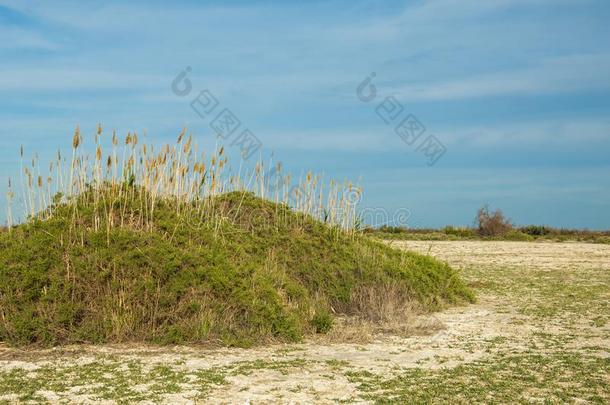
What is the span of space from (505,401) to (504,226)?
1412 inches

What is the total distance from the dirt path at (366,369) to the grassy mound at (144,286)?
46 centimetres

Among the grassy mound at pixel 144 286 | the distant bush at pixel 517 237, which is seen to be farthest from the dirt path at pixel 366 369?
the distant bush at pixel 517 237

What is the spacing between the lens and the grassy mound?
948 centimetres

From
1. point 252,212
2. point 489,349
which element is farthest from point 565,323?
point 252,212

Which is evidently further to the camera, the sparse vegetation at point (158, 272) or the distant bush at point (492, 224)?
the distant bush at point (492, 224)

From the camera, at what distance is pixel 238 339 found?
9.46 metres

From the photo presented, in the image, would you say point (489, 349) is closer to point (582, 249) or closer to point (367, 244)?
point (367, 244)

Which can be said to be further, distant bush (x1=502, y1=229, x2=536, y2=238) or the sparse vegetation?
distant bush (x1=502, y1=229, x2=536, y2=238)

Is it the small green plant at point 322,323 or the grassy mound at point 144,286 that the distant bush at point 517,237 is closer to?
the grassy mound at point 144,286

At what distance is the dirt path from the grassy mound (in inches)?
18.2

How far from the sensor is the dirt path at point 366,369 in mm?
6844

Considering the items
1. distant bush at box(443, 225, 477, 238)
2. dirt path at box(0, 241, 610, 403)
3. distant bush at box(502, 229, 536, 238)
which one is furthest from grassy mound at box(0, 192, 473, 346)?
distant bush at box(443, 225, 477, 238)

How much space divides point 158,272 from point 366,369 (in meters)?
3.41

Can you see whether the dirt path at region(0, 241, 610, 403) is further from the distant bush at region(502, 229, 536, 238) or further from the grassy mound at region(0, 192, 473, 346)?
the distant bush at region(502, 229, 536, 238)
